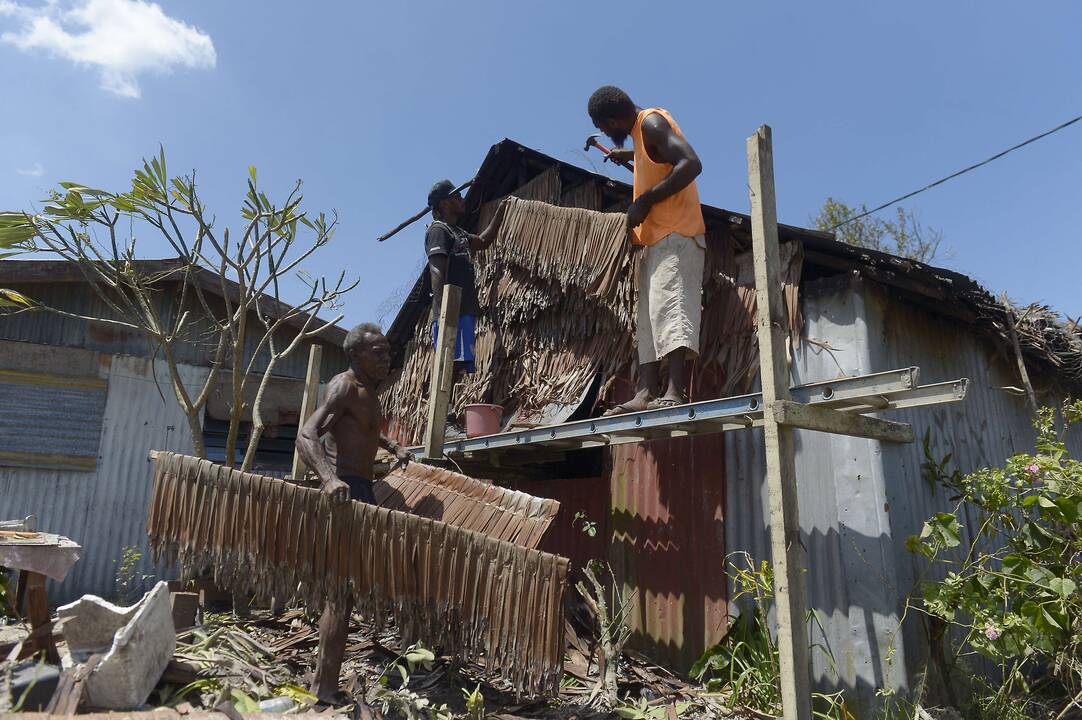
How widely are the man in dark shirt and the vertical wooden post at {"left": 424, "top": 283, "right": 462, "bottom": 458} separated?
124 cm

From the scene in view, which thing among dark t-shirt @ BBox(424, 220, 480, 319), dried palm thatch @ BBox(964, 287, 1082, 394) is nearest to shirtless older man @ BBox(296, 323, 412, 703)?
dark t-shirt @ BBox(424, 220, 480, 319)

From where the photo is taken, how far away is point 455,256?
786cm

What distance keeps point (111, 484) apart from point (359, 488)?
601 centimetres

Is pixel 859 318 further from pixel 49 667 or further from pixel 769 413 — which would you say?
pixel 49 667

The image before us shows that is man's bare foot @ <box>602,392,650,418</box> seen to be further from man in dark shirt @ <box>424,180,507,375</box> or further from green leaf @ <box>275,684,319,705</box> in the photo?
man in dark shirt @ <box>424,180,507,375</box>

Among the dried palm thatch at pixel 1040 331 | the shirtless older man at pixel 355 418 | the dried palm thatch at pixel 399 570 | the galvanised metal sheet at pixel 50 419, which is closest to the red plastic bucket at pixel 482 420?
the shirtless older man at pixel 355 418

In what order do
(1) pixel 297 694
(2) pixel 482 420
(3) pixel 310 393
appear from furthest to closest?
(3) pixel 310 393 → (2) pixel 482 420 → (1) pixel 297 694

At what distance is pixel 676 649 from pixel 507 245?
13.2 ft

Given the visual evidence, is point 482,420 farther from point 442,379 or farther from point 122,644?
point 122,644

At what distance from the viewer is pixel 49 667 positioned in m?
3.74

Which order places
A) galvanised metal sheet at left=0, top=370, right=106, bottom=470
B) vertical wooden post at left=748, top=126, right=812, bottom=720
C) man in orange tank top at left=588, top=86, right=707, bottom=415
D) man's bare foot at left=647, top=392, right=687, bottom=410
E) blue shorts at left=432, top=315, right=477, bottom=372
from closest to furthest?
vertical wooden post at left=748, top=126, right=812, bottom=720, man's bare foot at left=647, top=392, right=687, bottom=410, man in orange tank top at left=588, top=86, right=707, bottom=415, blue shorts at left=432, top=315, right=477, bottom=372, galvanised metal sheet at left=0, top=370, right=106, bottom=470

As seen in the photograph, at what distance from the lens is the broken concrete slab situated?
11.3ft

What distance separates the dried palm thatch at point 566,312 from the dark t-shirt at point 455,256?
0.15 metres

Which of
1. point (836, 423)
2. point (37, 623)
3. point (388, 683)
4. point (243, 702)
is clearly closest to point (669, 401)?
point (836, 423)
